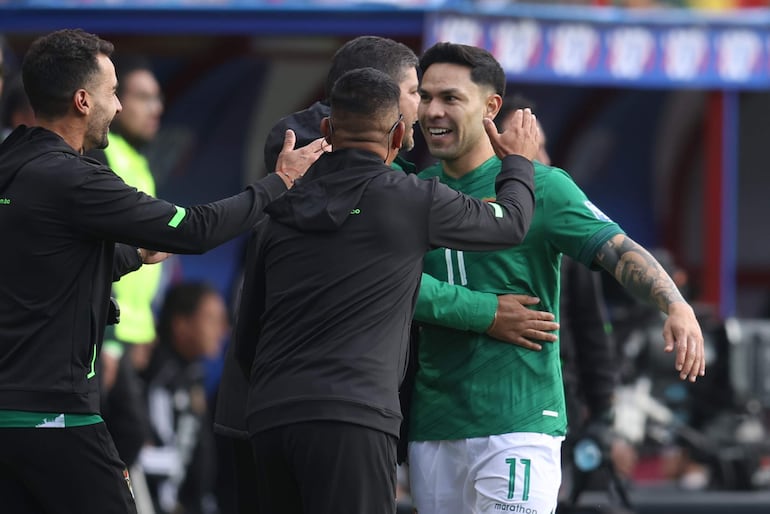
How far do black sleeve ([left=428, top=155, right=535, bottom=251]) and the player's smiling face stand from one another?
1.56ft

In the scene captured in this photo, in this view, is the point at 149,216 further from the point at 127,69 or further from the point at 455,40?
the point at 455,40

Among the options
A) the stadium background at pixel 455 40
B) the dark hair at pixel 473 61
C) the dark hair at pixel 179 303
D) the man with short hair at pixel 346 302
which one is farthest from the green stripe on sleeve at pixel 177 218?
the stadium background at pixel 455 40

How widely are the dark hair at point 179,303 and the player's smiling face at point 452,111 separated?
497 centimetres

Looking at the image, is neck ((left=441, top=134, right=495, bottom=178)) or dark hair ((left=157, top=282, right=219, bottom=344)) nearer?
neck ((left=441, top=134, right=495, bottom=178))

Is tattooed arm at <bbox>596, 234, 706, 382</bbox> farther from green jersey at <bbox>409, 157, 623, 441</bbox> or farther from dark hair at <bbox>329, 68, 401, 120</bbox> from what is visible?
dark hair at <bbox>329, 68, 401, 120</bbox>

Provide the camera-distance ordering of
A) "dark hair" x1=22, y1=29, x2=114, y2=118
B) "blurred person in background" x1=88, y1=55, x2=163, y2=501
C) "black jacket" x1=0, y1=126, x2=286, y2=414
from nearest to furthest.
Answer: "black jacket" x1=0, y1=126, x2=286, y2=414
"dark hair" x1=22, y1=29, x2=114, y2=118
"blurred person in background" x1=88, y1=55, x2=163, y2=501

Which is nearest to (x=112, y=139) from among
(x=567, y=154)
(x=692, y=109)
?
(x=567, y=154)

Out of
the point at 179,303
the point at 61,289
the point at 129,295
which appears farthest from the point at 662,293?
the point at 179,303

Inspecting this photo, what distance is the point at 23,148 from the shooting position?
4.75m

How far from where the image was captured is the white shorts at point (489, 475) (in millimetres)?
5090

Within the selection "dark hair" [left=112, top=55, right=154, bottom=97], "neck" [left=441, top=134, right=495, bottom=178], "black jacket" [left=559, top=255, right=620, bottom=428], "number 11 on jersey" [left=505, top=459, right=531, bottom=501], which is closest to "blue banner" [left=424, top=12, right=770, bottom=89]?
"dark hair" [left=112, top=55, right=154, bottom=97]

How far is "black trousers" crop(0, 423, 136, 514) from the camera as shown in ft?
15.3

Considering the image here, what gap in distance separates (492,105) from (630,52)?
22.7 ft

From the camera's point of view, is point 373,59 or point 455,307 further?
point 373,59
